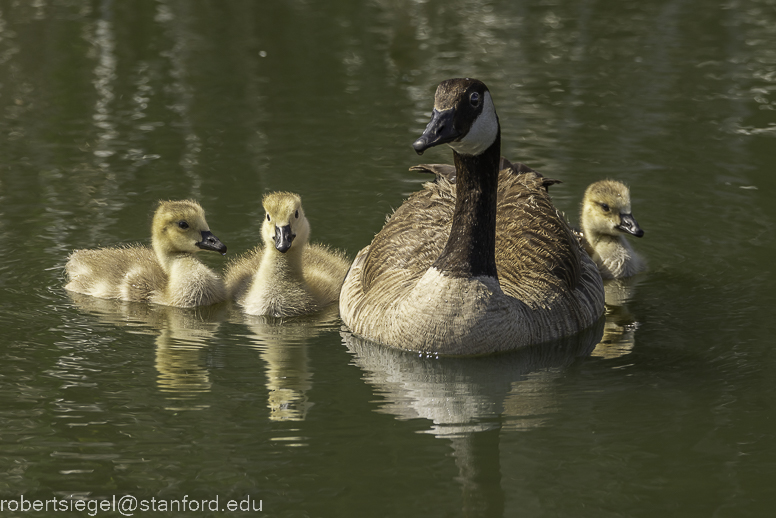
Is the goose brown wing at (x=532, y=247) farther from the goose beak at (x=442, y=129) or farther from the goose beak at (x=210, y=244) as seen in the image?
the goose beak at (x=210, y=244)

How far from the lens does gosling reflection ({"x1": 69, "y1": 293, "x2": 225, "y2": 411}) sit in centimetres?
810

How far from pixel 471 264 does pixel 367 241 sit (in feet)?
10.6

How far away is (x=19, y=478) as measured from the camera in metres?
6.73

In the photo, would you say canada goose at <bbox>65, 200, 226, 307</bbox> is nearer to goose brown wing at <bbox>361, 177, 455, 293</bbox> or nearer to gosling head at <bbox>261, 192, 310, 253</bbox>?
gosling head at <bbox>261, 192, 310, 253</bbox>

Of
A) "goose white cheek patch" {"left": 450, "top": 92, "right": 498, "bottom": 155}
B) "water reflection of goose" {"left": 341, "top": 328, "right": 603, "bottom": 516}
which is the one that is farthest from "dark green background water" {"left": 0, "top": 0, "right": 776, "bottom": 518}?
"goose white cheek patch" {"left": 450, "top": 92, "right": 498, "bottom": 155}

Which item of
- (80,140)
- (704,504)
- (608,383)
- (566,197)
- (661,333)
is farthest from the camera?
(80,140)

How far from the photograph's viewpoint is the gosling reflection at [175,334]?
319 inches

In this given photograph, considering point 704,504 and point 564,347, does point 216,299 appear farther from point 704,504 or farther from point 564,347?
point 704,504

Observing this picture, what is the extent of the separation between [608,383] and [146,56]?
42.6 ft

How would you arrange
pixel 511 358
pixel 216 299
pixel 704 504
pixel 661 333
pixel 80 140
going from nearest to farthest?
pixel 704 504 < pixel 511 358 < pixel 661 333 < pixel 216 299 < pixel 80 140

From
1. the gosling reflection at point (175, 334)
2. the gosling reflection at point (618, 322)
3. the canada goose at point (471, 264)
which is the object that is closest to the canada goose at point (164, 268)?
the gosling reflection at point (175, 334)

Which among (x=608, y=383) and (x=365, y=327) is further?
(x=365, y=327)

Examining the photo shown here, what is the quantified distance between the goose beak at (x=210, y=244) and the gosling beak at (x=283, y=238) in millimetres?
709

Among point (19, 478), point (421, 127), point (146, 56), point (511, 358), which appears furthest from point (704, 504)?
point (146, 56)
